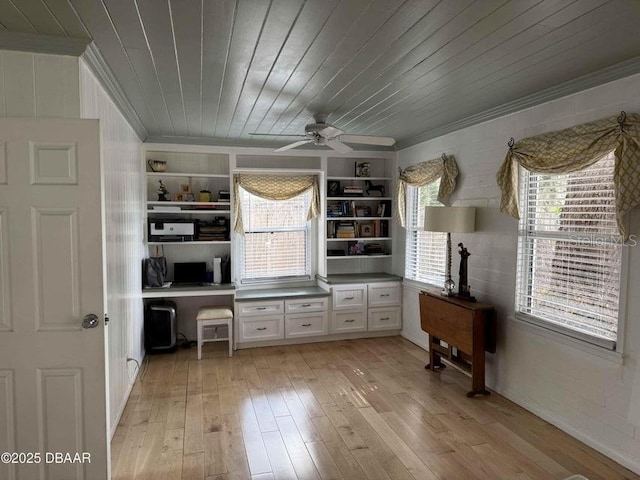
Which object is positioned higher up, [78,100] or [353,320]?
[78,100]

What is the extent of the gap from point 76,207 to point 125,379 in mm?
1936

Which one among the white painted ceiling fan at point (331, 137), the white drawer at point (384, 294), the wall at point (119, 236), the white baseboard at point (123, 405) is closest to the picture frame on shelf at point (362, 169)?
the white drawer at point (384, 294)

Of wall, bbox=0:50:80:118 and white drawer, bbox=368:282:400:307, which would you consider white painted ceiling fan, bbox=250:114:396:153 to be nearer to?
wall, bbox=0:50:80:118

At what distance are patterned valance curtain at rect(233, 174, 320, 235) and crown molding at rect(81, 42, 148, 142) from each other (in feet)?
4.75

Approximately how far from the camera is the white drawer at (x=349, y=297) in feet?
16.6

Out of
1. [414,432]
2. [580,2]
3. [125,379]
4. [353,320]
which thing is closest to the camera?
[580,2]

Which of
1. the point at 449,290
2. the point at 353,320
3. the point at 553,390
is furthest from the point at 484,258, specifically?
the point at 353,320

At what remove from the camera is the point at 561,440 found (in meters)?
2.84

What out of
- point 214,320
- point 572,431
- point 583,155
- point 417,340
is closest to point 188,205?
point 214,320

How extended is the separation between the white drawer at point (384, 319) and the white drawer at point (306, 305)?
0.64 metres

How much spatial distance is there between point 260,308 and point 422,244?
204cm

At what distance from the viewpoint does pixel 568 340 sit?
9.55 ft

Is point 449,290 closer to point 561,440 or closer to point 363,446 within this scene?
point 561,440

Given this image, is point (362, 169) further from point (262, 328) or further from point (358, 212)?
point (262, 328)
